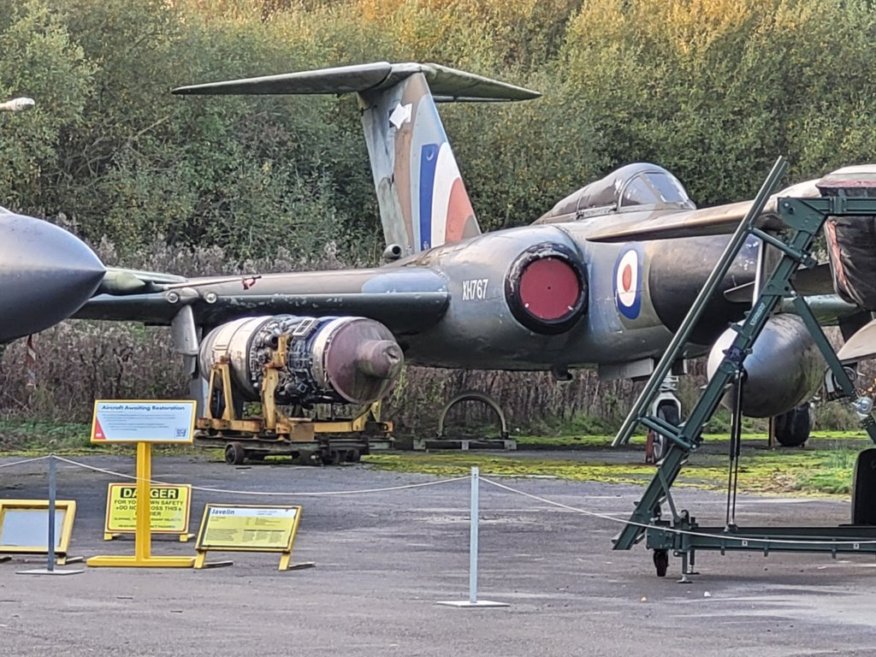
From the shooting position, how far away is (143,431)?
9539 millimetres

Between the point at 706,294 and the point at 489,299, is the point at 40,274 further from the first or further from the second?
the point at 489,299

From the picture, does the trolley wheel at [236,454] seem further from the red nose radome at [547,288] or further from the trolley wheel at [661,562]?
the trolley wheel at [661,562]

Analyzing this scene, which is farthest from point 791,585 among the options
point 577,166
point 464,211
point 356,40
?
point 356,40

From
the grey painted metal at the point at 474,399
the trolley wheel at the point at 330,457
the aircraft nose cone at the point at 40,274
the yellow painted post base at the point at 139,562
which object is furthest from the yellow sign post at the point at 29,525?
the grey painted metal at the point at 474,399

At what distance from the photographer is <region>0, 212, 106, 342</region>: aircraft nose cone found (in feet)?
35.1

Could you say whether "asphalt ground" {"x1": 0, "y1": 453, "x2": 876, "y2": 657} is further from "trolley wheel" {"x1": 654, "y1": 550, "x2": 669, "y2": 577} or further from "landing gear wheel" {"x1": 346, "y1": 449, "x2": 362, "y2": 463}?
"landing gear wheel" {"x1": 346, "y1": 449, "x2": 362, "y2": 463}

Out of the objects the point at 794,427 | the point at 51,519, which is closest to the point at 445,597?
the point at 51,519

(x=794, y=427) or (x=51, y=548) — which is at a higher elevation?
(x=794, y=427)

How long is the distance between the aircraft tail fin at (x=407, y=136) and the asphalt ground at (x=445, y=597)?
10.5 m

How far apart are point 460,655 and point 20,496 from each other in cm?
846

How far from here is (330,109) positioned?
44.8 meters

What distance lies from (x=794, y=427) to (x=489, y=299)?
15.6 feet

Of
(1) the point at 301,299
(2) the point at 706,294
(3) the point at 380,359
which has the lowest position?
(3) the point at 380,359

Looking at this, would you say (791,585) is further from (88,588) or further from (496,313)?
(496,313)
